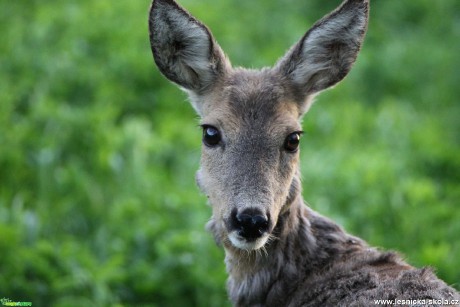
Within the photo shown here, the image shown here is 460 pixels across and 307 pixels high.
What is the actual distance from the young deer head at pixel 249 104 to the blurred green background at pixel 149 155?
5.31ft

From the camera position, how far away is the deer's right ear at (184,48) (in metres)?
6.34

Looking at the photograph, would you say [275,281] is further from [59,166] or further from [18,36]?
[18,36]

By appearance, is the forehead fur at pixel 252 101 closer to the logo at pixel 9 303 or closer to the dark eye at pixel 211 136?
the dark eye at pixel 211 136

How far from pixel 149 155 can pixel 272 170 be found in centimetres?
386

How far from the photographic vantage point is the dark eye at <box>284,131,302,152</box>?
19.9ft

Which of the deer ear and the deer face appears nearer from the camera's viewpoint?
the deer face

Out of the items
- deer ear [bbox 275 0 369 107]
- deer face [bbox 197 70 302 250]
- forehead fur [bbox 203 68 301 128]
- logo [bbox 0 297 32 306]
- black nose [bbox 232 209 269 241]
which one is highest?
deer ear [bbox 275 0 369 107]

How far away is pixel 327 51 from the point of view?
6.58m

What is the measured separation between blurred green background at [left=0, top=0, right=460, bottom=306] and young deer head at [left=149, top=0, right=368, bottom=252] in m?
1.62

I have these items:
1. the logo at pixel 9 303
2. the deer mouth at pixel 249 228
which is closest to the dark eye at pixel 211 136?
the deer mouth at pixel 249 228

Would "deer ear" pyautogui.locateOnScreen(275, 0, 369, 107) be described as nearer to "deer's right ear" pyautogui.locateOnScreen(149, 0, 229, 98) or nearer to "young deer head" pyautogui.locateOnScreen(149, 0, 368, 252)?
"young deer head" pyautogui.locateOnScreen(149, 0, 368, 252)

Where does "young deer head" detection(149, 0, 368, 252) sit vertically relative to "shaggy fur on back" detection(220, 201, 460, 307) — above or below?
above

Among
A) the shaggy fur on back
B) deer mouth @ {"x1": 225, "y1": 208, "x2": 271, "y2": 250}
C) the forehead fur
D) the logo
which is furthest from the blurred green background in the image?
deer mouth @ {"x1": 225, "y1": 208, "x2": 271, "y2": 250}

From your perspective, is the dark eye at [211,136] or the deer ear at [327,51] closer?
the dark eye at [211,136]
